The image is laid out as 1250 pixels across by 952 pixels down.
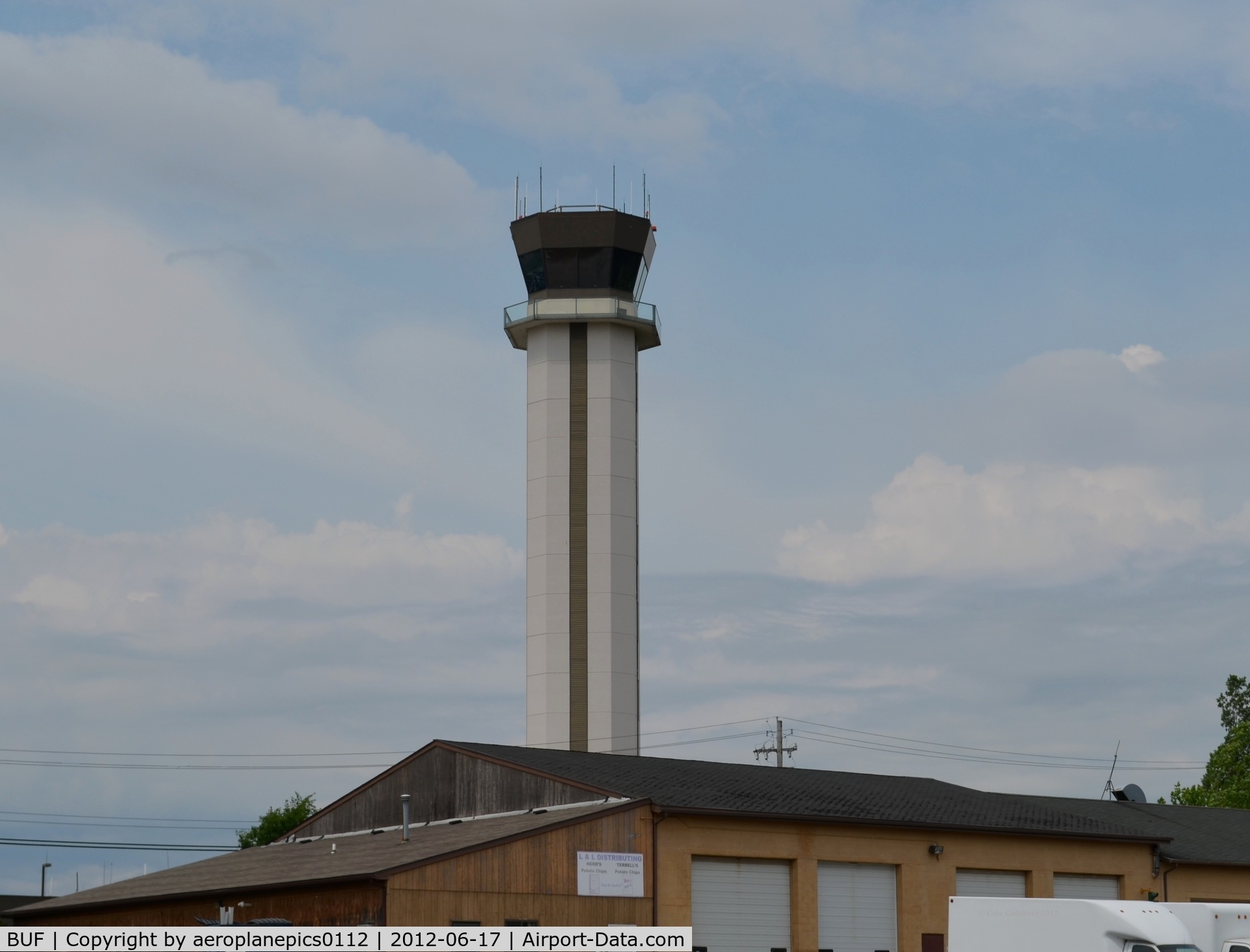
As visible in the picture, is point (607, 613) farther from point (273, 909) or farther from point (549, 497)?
point (273, 909)

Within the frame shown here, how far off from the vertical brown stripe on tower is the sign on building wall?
107 ft

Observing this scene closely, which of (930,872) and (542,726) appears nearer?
(930,872)

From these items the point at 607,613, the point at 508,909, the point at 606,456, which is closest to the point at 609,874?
the point at 508,909

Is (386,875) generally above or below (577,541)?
below

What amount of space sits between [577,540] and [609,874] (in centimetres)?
3564

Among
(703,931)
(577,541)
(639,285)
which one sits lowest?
(703,931)

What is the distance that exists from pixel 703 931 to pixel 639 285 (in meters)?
42.4

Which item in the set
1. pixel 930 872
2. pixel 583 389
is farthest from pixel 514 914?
pixel 583 389

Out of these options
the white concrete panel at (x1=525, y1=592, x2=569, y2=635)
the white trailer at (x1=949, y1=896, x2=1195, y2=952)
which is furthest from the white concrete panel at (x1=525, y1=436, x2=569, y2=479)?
the white trailer at (x1=949, y1=896, x2=1195, y2=952)

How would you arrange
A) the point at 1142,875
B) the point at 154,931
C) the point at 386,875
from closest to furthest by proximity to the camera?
the point at 154,931
the point at 386,875
the point at 1142,875

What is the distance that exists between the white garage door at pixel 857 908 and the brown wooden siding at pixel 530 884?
18.1ft

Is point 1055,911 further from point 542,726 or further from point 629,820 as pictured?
point 542,726

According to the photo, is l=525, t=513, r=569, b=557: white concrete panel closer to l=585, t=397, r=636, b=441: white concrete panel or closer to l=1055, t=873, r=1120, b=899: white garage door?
l=585, t=397, r=636, b=441: white concrete panel

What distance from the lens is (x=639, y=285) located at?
7456 centimetres
